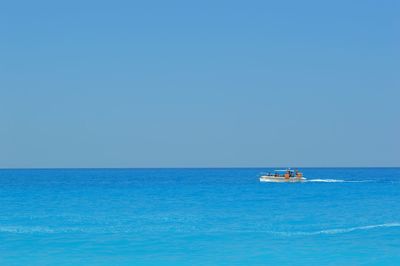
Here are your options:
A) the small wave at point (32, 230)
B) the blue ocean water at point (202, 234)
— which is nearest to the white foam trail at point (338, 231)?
the blue ocean water at point (202, 234)

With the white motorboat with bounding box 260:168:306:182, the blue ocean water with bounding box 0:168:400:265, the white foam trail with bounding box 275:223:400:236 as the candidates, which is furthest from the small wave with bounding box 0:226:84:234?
the white motorboat with bounding box 260:168:306:182

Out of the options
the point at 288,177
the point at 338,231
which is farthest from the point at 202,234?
the point at 288,177

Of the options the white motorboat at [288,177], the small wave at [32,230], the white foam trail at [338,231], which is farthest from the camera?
the white motorboat at [288,177]

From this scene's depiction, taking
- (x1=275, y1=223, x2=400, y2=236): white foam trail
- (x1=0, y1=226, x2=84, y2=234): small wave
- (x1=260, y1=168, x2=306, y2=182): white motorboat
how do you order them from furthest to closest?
(x1=260, y1=168, x2=306, y2=182): white motorboat, (x1=0, y1=226, x2=84, y2=234): small wave, (x1=275, y1=223, x2=400, y2=236): white foam trail

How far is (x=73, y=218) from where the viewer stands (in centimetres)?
4462

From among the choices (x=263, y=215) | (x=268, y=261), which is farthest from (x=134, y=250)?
(x=263, y=215)

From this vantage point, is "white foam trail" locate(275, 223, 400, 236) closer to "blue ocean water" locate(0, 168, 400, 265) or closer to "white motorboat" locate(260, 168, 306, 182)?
"blue ocean water" locate(0, 168, 400, 265)

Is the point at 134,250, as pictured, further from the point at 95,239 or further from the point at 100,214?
the point at 100,214

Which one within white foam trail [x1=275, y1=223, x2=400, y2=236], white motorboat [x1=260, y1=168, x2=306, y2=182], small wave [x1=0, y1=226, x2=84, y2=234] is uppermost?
white motorboat [x1=260, y1=168, x2=306, y2=182]

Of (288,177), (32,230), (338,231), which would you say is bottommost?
(32,230)

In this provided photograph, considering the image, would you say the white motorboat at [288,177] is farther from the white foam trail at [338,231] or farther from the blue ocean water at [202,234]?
the white foam trail at [338,231]

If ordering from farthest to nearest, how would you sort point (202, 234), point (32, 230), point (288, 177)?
1. point (288, 177)
2. point (32, 230)
3. point (202, 234)

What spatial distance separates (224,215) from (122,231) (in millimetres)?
11159

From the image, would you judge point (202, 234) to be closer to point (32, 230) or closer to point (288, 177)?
point (32, 230)
